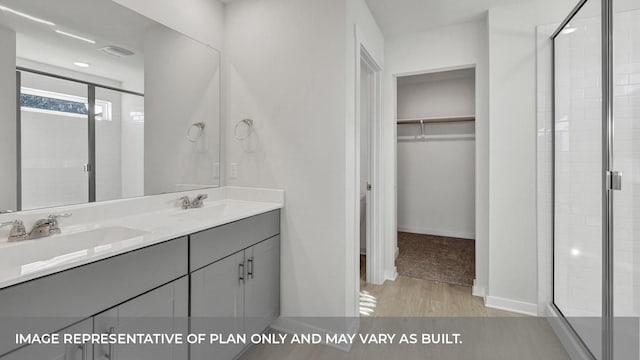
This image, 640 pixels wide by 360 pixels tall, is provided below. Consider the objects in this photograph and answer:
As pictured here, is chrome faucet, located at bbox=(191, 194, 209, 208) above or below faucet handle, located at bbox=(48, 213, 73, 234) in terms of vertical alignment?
above

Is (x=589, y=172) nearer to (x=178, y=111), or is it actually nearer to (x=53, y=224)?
(x=178, y=111)

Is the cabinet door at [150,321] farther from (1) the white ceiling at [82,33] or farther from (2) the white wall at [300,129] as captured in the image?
(1) the white ceiling at [82,33]

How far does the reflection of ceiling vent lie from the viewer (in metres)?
1.60

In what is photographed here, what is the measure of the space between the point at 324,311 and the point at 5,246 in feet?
5.38

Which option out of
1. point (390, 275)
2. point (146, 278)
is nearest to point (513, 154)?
point (390, 275)

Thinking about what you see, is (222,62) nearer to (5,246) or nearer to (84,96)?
(84,96)

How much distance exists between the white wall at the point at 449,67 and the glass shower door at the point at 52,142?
2.47 m

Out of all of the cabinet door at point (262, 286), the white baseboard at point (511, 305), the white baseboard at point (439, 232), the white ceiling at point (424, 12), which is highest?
the white ceiling at point (424, 12)

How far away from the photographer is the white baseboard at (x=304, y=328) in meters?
1.91

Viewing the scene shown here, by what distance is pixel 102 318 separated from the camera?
1054 millimetres

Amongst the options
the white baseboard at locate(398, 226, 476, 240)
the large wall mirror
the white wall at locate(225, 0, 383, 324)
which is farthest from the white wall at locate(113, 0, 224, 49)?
the white baseboard at locate(398, 226, 476, 240)

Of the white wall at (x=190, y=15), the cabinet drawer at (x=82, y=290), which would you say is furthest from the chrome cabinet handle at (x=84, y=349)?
the white wall at (x=190, y=15)

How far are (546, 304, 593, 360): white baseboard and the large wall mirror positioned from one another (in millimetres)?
2650

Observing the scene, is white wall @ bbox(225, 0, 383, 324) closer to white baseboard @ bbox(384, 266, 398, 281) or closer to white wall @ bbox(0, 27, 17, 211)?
white baseboard @ bbox(384, 266, 398, 281)
